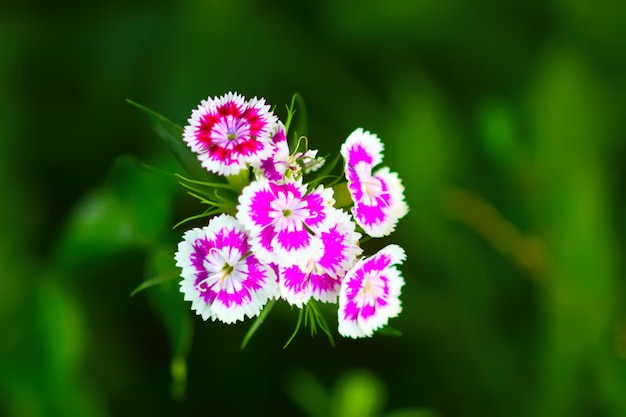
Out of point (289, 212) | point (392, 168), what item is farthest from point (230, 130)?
point (392, 168)

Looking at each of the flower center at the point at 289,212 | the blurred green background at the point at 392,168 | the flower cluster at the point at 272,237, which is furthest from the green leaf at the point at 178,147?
the blurred green background at the point at 392,168

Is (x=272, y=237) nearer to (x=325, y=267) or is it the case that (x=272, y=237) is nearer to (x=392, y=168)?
(x=325, y=267)

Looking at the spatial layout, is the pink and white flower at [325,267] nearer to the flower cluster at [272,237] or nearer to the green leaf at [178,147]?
the flower cluster at [272,237]

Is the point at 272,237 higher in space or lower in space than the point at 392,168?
lower
